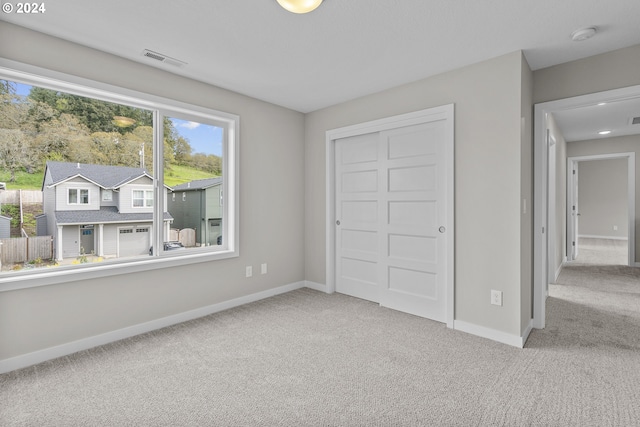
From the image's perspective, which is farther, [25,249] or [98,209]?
[98,209]

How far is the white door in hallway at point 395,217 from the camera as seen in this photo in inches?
122

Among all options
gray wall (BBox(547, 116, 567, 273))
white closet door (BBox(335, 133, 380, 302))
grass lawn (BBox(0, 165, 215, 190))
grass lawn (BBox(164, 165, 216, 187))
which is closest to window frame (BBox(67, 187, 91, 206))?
grass lawn (BBox(0, 165, 215, 190))

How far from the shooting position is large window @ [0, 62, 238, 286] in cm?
232

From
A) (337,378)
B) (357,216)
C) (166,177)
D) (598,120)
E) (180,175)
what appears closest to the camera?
(337,378)

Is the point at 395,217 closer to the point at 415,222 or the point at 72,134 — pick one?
the point at 415,222

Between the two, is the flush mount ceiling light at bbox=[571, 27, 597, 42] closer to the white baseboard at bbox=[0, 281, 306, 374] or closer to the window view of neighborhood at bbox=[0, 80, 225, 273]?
the window view of neighborhood at bbox=[0, 80, 225, 273]

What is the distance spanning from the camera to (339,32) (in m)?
2.29

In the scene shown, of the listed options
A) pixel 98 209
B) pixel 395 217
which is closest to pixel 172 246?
pixel 98 209

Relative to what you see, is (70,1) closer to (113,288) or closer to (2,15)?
(2,15)

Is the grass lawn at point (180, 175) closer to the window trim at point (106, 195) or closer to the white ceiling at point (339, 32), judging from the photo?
the window trim at point (106, 195)

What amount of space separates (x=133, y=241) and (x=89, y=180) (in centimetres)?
64

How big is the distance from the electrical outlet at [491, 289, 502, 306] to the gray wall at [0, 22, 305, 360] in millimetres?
2419

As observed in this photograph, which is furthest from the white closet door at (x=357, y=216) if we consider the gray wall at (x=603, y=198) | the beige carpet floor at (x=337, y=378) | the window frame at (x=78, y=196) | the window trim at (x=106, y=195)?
the gray wall at (x=603, y=198)

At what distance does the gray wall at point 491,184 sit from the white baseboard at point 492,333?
35 mm
